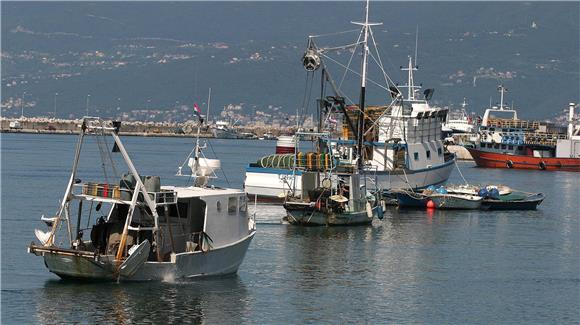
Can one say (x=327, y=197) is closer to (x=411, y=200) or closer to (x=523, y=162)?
(x=411, y=200)

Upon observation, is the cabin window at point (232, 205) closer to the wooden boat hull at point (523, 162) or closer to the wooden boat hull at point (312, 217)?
the wooden boat hull at point (312, 217)

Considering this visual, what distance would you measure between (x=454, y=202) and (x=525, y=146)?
78.2m

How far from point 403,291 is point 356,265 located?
5.58m

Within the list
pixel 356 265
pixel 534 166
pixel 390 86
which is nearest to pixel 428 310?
pixel 356 265

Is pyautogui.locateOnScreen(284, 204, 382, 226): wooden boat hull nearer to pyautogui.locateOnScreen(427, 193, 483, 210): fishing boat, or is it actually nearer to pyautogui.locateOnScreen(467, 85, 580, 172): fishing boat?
pyautogui.locateOnScreen(427, 193, 483, 210): fishing boat

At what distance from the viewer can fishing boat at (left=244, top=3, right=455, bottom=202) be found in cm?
7056

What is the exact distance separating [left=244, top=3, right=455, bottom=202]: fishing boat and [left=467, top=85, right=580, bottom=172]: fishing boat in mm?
61428

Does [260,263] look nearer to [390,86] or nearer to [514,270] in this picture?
[514,270]

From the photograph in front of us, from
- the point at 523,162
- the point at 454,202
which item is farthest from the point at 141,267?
the point at 523,162

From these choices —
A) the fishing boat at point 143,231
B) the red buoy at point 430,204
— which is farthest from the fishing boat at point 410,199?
the fishing boat at point 143,231

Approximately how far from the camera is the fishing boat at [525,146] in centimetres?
14438

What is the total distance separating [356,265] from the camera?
159 feet

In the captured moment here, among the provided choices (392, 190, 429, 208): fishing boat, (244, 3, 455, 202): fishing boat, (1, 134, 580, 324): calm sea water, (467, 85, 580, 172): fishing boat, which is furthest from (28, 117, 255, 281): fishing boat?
(467, 85, 580, 172): fishing boat

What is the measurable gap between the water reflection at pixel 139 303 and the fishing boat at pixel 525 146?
108m
